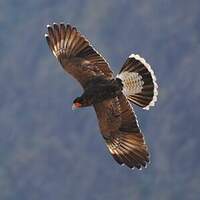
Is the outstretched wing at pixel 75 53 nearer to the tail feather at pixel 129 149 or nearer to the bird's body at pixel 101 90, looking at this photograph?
the bird's body at pixel 101 90

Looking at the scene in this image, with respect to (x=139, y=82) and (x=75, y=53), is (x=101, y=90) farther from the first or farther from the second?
(x=75, y=53)

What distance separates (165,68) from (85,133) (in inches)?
299

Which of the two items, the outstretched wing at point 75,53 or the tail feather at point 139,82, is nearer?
the tail feather at point 139,82

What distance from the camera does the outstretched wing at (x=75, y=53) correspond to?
20.1 metres

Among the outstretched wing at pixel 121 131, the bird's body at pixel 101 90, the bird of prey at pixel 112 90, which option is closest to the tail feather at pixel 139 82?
the bird of prey at pixel 112 90

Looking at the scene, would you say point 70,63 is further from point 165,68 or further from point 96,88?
point 165,68

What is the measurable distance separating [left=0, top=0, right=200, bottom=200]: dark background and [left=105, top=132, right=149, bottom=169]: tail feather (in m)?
45.9

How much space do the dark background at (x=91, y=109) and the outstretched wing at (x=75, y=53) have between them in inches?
1755

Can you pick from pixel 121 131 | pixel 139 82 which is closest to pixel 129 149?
pixel 121 131

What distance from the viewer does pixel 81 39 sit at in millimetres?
20422

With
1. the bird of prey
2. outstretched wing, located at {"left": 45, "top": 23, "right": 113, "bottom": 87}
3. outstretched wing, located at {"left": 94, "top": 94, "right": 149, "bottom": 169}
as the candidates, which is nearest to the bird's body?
the bird of prey

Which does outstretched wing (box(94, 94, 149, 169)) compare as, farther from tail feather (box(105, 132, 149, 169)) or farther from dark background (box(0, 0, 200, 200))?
dark background (box(0, 0, 200, 200))

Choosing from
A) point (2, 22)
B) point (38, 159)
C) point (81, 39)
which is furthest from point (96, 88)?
point (2, 22)

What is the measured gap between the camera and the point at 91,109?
220 feet
